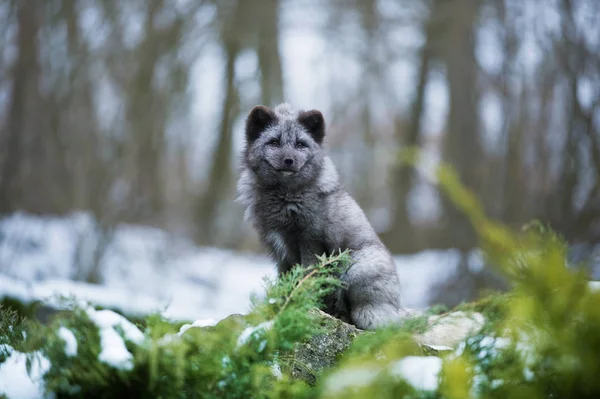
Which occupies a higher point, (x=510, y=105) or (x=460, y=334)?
(x=510, y=105)

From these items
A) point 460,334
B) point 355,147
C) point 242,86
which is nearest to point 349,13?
point 242,86

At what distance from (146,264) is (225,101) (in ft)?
12.7

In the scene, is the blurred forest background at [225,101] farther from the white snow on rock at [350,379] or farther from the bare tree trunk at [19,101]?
the white snow on rock at [350,379]

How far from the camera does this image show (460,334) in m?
4.46

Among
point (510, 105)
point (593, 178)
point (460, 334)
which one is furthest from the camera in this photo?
point (510, 105)

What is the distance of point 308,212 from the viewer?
469cm

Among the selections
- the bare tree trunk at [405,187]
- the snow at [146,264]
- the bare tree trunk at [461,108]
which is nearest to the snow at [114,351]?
the snow at [146,264]

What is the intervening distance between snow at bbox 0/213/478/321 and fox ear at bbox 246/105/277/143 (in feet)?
13.5

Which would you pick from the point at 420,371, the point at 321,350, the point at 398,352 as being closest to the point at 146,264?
the point at 321,350

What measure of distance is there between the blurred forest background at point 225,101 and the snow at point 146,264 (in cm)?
36

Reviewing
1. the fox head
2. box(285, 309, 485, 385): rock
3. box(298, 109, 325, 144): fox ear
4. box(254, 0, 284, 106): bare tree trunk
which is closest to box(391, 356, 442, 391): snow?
box(285, 309, 485, 385): rock

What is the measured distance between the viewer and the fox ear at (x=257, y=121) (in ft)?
16.3

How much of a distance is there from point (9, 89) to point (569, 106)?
9.96 metres

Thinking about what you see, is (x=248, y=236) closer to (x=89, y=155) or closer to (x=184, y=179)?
(x=184, y=179)
